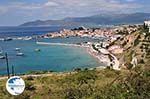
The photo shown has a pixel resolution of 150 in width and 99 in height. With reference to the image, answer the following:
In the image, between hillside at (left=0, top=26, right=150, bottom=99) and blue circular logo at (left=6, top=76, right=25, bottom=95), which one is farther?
hillside at (left=0, top=26, right=150, bottom=99)

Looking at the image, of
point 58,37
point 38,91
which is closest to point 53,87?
point 38,91

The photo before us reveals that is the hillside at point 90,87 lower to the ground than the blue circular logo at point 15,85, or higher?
lower

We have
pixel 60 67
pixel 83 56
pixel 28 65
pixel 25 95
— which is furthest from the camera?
pixel 83 56

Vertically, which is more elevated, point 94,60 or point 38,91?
point 38,91

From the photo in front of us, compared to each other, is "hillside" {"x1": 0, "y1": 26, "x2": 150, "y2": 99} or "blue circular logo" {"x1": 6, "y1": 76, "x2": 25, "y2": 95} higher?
"blue circular logo" {"x1": 6, "y1": 76, "x2": 25, "y2": 95}

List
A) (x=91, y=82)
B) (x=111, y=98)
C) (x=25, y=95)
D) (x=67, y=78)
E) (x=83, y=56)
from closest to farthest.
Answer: (x=111, y=98) → (x=25, y=95) → (x=91, y=82) → (x=67, y=78) → (x=83, y=56)

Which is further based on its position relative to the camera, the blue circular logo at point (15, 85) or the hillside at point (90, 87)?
the hillside at point (90, 87)

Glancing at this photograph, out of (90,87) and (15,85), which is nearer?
(15,85)

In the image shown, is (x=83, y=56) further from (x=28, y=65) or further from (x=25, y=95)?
(x=25, y=95)

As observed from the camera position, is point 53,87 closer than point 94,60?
Yes

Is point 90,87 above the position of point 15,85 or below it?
below
